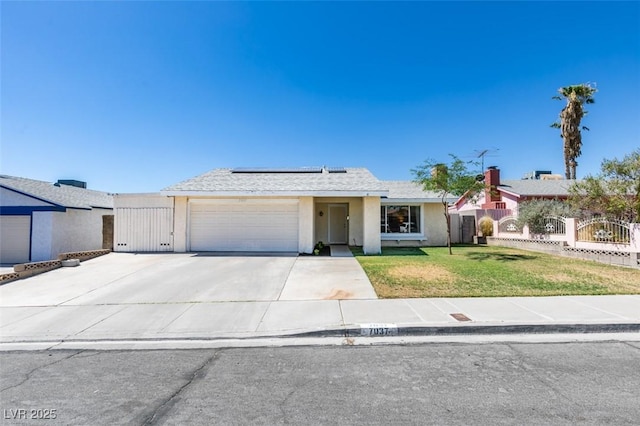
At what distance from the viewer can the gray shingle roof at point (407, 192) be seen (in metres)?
17.7

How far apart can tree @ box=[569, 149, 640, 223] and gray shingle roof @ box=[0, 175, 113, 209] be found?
23054 millimetres

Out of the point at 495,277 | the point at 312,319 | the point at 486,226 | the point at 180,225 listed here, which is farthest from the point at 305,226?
the point at 486,226

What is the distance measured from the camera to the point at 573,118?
1116 inches

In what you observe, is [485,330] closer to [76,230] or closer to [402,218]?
[402,218]

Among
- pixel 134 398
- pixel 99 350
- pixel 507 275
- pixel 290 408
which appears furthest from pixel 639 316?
pixel 99 350

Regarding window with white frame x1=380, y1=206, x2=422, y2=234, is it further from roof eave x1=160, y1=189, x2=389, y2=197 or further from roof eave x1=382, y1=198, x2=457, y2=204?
roof eave x1=160, y1=189, x2=389, y2=197

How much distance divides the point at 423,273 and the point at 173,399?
7828 millimetres

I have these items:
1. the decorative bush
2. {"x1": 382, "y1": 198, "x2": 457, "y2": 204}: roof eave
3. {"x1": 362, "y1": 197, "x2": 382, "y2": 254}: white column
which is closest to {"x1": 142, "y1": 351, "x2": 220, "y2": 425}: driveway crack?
{"x1": 362, "y1": 197, "x2": 382, "y2": 254}: white column

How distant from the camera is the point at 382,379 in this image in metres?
3.86

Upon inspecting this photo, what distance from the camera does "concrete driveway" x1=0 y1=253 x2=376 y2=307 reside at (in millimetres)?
7649

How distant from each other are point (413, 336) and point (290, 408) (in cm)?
277

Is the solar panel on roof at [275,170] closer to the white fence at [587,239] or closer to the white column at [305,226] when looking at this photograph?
the white column at [305,226]

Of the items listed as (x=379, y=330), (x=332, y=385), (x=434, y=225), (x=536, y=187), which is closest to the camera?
(x=332, y=385)

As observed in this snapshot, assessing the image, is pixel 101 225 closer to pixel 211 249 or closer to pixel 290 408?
pixel 211 249
